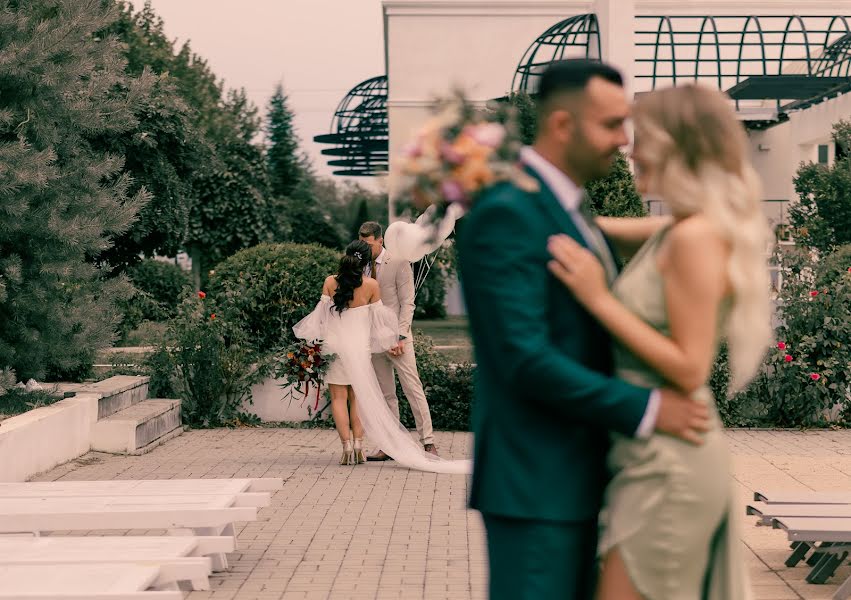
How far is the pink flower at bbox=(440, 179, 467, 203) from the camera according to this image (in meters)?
2.81

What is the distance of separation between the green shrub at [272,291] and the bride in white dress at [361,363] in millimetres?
3079

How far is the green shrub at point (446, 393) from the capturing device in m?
13.2

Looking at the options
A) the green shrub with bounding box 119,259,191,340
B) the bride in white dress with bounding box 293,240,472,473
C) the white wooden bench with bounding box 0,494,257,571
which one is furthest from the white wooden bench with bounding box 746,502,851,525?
the green shrub with bounding box 119,259,191,340

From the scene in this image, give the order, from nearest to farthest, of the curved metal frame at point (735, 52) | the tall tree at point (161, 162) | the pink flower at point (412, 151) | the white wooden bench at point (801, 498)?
the pink flower at point (412, 151) → the white wooden bench at point (801, 498) → the tall tree at point (161, 162) → the curved metal frame at point (735, 52)

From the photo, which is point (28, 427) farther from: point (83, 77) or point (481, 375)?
point (481, 375)

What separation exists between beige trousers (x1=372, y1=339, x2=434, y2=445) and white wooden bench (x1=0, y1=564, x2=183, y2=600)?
222 inches

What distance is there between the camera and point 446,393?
1324cm

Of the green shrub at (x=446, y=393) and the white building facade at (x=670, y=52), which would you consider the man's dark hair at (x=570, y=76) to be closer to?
the green shrub at (x=446, y=393)

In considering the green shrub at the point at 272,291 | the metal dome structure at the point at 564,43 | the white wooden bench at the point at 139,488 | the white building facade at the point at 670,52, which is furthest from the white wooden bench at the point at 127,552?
the white building facade at the point at 670,52

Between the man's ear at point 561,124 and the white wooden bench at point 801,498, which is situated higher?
the man's ear at point 561,124

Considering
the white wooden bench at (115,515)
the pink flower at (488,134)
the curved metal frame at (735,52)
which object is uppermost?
the curved metal frame at (735,52)

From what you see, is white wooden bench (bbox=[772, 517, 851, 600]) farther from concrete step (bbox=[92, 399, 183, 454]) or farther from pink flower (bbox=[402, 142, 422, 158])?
concrete step (bbox=[92, 399, 183, 454])

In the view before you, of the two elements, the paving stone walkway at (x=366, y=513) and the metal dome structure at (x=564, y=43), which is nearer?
the paving stone walkway at (x=366, y=513)

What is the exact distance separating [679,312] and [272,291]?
38.0 ft
